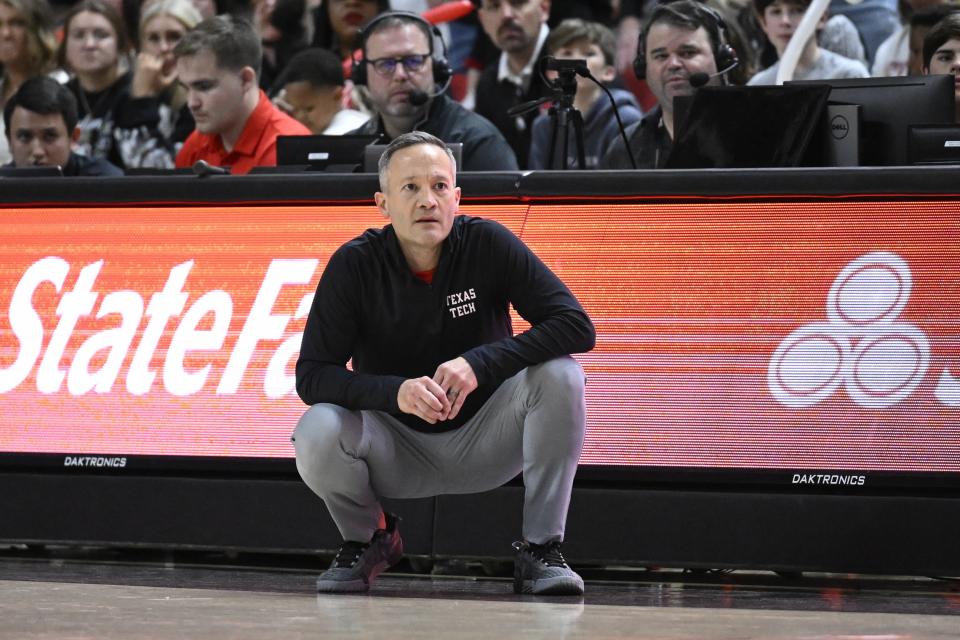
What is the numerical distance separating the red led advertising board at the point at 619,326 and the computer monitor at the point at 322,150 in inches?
20.6

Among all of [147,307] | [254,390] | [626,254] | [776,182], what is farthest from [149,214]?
[776,182]

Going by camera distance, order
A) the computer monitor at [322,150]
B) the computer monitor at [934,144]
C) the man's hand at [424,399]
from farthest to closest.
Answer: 1. the computer monitor at [322,150]
2. the computer monitor at [934,144]
3. the man's hand at [424,399]

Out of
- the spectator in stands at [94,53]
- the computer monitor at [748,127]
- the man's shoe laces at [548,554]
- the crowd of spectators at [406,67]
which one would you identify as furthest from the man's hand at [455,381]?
the spectator in stands at [94,53]

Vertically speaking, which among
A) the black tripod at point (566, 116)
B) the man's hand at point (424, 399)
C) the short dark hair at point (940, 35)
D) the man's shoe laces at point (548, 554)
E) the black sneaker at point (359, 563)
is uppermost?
the short dark hair at point (940, 35)

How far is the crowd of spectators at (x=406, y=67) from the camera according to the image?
251 inches

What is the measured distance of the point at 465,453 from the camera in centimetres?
465

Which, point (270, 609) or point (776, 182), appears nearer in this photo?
point (270, 609)

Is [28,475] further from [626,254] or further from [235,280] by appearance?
[626,254]

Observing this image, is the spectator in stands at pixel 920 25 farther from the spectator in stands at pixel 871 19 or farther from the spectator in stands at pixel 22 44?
the spectator in stands at pixel 22 44

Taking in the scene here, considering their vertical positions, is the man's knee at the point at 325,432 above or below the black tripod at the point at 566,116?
below

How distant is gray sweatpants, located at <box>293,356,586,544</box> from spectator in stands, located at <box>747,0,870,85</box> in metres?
2.89

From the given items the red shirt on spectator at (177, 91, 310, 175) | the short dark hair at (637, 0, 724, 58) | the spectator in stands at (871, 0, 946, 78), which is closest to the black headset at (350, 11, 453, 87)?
the red shirt on spectator at (177, 91, 310, 175)

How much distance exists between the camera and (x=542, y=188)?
5.06 m

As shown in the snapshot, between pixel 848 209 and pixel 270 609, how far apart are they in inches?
80.7
